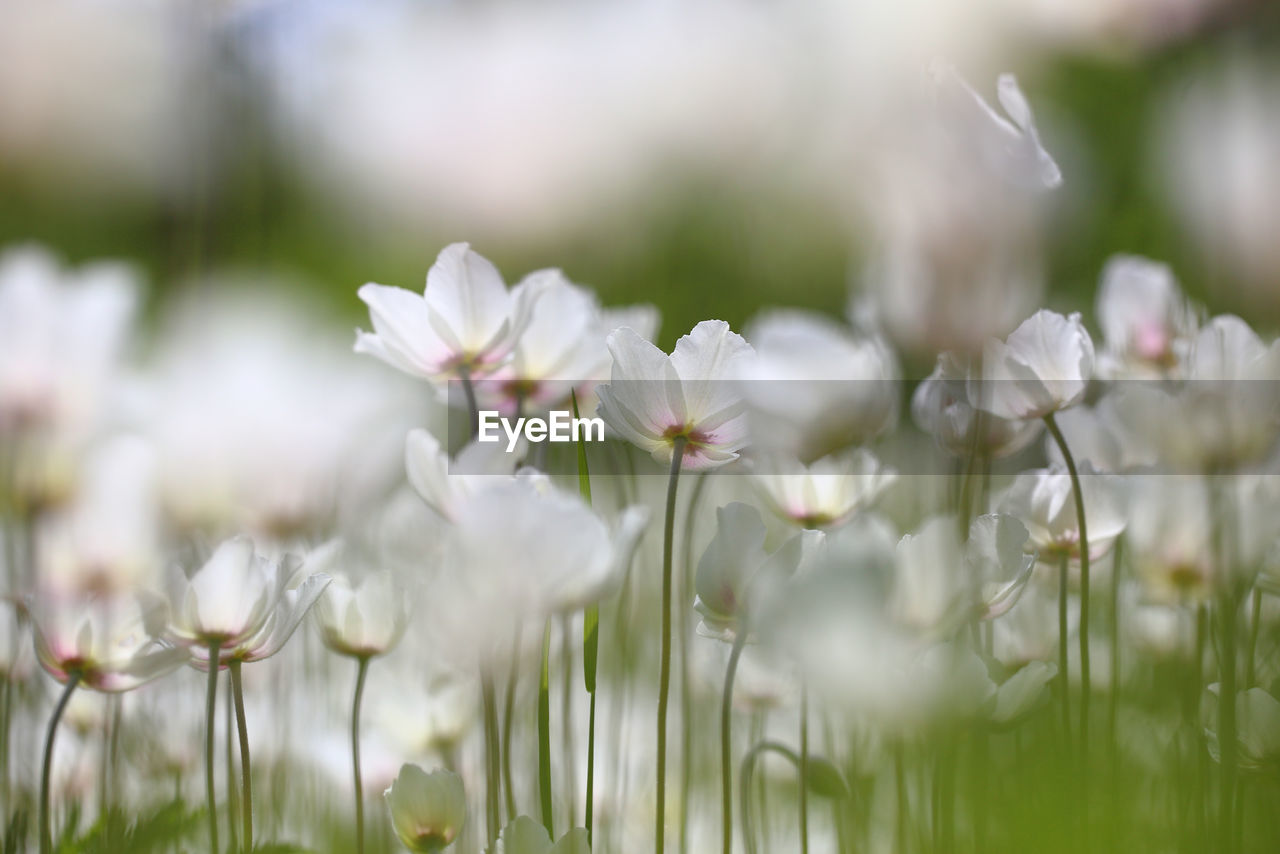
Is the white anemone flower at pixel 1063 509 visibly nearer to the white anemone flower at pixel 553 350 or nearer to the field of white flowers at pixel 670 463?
the field of white flowers at pixel 670 463

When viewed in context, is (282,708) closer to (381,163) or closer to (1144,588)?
(381,163)

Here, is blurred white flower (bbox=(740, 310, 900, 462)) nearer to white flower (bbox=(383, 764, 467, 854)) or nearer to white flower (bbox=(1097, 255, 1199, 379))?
white flower (bbox=(383, 764, 467, 854))

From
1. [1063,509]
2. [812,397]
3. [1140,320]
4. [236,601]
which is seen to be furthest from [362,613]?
[1140,320]

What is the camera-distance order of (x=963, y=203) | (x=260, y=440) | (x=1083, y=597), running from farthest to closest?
(x=260, y=440) → (x=1083, y=597) → (x=963, y=203)

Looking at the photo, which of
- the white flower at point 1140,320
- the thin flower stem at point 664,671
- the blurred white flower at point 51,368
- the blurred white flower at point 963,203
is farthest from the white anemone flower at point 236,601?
the white flower at point 1140,320

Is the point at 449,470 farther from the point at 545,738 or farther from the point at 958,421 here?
the point at 958,421

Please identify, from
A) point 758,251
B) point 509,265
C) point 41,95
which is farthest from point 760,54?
point 41,95

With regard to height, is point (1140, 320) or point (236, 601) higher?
point (1140, 320)
